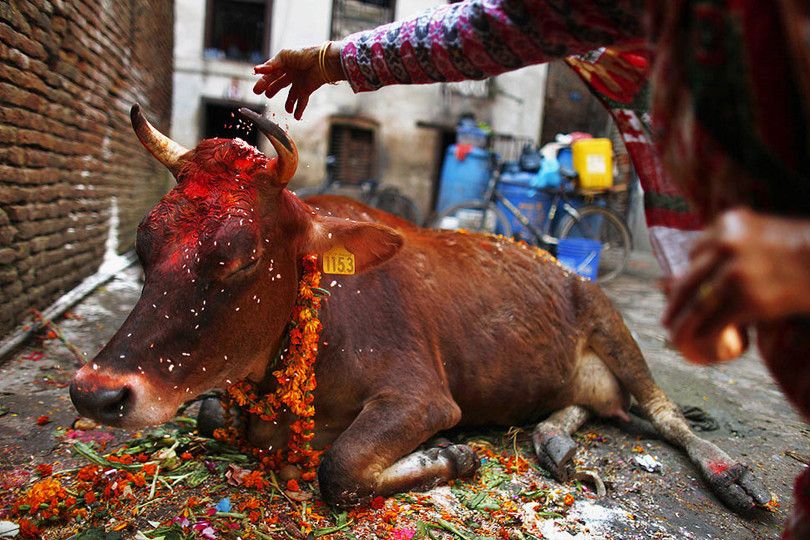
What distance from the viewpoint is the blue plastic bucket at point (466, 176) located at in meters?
10.3

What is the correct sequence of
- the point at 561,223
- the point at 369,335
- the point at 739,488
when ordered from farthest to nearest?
the point at 561,223 → the point at 369,335 → the point at 739,488

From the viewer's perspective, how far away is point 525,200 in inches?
337

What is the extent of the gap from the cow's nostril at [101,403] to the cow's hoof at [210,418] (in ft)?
3.03

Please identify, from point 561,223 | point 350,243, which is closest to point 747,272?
point 350,243

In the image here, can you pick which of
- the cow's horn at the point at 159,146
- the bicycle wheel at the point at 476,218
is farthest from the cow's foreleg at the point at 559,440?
the bicycle wheel at the point at 476,218

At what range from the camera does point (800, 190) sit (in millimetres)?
853

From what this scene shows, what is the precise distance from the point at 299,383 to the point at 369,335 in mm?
471

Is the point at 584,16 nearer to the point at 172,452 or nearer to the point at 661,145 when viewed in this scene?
the point at 661,145

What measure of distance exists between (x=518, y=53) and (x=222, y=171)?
45.7 inches

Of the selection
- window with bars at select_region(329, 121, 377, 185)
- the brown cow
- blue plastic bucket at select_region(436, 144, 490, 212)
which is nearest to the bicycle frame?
blue plastic bucket at select_region(436, 144, 490, 212)

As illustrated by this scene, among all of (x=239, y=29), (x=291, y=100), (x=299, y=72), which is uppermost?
(x=239, y=29)

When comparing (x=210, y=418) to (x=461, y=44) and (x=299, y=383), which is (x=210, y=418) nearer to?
(x=299, y=383)

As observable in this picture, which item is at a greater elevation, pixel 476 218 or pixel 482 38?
pixel 482 38

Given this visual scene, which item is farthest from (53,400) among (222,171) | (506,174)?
(506,174)
